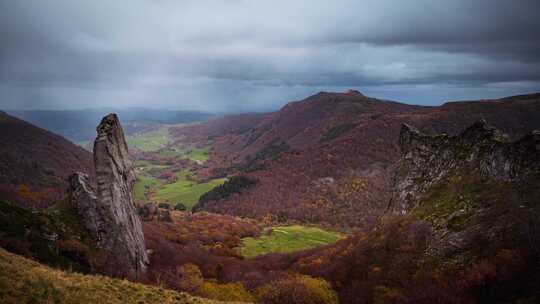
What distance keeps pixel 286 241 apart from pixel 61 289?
444 ft

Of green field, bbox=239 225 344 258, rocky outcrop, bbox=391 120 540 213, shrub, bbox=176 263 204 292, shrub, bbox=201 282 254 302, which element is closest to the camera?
rocky outcrop, bbox=391 120 540 213

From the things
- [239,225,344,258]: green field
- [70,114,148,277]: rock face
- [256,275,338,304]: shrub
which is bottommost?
[239,225,344,258]: green field

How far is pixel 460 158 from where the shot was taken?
212 feet

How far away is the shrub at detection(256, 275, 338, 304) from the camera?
55.7 metres

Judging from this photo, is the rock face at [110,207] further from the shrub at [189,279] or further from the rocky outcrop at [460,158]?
the rocky outcrop at [460,158]

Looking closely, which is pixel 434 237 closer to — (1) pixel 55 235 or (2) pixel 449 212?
(2) pixel 449 212

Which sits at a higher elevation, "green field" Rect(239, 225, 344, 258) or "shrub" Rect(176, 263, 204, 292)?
"shrub" Rect(176, 263, 204, 292)

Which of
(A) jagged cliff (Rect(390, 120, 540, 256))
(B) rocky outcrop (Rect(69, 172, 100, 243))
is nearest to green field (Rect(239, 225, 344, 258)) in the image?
(A) jagged cliff (Rect(390, 120, 540, 256))

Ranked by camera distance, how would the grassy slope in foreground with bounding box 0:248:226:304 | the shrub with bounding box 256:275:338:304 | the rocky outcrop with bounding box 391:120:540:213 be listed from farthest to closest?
the shrub with bounding box 256:275:338:304 → the rocky outcrop with bounding box 391:120:540:213 → the grassy slope in foreground with bounding box 0:248:226:304

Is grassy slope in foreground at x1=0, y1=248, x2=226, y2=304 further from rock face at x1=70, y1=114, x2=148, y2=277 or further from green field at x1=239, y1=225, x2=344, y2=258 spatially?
green field at x1=239, y1=225, x2=344, y2=258

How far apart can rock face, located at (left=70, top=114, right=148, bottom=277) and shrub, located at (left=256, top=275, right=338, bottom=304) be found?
2183cm

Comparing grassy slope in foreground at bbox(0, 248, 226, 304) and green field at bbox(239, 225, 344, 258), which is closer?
grassy slope in foreground at bbox(0, 248, 226, 304)

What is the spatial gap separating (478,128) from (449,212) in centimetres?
1926

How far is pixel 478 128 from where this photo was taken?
63688 millimetres
